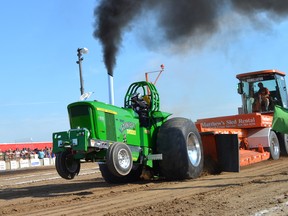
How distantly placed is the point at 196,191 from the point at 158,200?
1018 mm

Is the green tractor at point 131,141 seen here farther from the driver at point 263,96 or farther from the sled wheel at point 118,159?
the driver at point 263,96

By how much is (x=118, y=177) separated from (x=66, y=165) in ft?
6.76

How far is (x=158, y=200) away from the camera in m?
6.75

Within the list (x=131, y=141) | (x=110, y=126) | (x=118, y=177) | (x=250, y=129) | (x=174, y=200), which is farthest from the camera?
(x=250, y=129)

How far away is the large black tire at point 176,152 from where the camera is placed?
350 inches

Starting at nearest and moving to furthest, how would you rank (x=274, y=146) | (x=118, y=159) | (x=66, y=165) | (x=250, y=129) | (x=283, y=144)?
(x=118, y=159) < (x=66, y=165) < (x=250, y=129) < (x=274, y=146) < (x=283, y=144)

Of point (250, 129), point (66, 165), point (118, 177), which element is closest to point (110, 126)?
point (66, 165)

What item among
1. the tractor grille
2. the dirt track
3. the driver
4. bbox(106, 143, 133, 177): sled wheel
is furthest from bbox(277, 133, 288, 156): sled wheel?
bbox(106, 143, 133, 177): sled wheel

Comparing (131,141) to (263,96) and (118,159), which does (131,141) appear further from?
(263,96)

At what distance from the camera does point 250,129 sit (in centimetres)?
1379

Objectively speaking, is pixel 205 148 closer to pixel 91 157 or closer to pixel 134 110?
pixel 134 110

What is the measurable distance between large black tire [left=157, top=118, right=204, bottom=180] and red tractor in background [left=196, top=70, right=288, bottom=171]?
1.23m

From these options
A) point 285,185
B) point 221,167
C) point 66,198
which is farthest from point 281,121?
point 66,198

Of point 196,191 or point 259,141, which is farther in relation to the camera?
point 259,141
